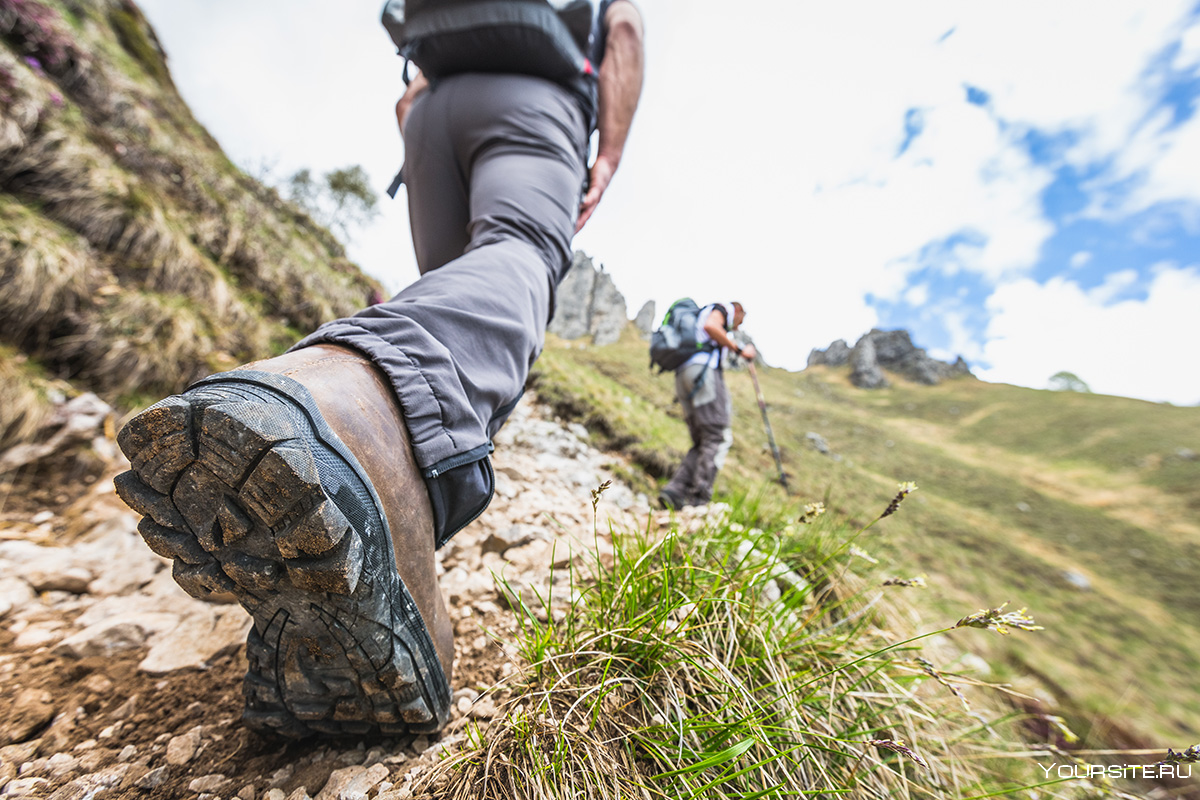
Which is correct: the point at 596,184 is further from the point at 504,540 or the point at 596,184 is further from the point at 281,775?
the point at 281,775

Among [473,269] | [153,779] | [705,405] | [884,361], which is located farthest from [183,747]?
[884,361]

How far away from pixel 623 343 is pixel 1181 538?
15358 mm

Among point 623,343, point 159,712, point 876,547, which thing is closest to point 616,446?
point 876,547

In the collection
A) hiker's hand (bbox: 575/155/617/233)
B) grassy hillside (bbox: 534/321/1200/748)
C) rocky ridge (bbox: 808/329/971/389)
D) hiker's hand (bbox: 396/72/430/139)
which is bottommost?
grassy hillside (bbox: 534/321/1200/748)

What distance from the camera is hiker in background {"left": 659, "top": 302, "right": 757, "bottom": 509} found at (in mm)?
3885

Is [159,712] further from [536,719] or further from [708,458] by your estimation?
[708,458]

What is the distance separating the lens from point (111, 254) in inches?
117

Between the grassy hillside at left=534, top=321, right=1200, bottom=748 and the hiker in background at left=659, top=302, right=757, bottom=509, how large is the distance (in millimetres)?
308

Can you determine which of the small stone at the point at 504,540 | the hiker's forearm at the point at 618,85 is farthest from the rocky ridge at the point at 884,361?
the small stone at the point at 504,540

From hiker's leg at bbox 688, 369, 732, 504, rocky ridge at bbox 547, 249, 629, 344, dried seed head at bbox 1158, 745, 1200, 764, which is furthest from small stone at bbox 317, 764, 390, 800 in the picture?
rocky ridge at bbox 547, 249, 629, 344

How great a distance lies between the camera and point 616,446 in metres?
4.06

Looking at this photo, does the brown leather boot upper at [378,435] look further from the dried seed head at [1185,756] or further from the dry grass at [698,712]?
the dried seed head at [1185,756]

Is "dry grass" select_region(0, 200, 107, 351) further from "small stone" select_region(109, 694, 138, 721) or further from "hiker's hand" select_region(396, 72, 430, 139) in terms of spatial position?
"small stone" select_region(109, 694, 138, 721)

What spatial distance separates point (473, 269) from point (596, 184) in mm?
983
